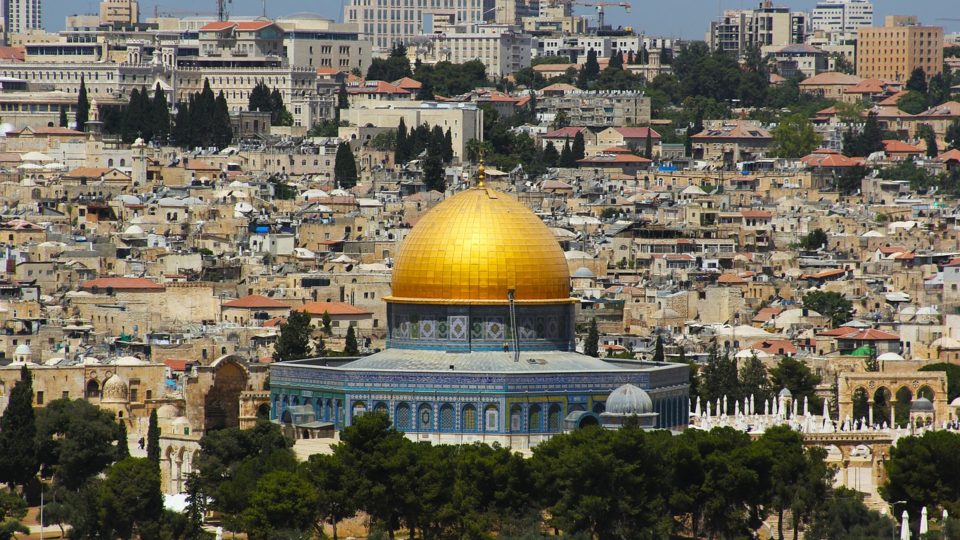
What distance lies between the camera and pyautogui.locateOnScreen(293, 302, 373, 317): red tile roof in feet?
294

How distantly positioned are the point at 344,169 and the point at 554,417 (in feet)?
230

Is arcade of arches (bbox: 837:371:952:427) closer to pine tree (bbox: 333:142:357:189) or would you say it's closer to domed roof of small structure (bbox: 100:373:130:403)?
domed roof of small structure (bbox: 100:373:130:403)

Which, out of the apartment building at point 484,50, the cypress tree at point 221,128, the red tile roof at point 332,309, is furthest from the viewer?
the apartment building at point 484,50

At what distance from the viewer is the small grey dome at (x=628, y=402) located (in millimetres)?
59062

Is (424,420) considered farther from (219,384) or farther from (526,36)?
(526,36)

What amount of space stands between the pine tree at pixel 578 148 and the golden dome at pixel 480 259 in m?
76.6

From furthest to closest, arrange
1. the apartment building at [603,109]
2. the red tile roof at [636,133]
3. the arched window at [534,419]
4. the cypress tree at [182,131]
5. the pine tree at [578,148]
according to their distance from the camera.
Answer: the apartment building at [603,109] < the red tile roof at [636,133] < the pine tree at [578,148] < the cypress tree at [182,131] < the arched window at [534,419]

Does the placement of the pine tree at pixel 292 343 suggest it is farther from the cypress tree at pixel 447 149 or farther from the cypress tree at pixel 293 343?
the cypress tree at pixel 447 149

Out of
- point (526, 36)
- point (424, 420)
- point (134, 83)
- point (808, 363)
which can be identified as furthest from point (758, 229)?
point (526, 36)

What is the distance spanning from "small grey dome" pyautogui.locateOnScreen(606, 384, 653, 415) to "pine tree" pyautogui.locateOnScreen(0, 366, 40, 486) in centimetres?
1034

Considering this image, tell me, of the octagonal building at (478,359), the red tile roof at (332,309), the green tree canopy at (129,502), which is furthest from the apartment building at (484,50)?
the green tree canopy at (129,502)

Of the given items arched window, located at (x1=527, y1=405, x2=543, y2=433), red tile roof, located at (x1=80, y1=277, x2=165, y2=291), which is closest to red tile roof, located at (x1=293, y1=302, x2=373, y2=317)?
red tile roof, located at (x1=80, y1=277, x2=165, y2=291)

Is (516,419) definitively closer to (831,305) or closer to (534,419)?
(534,419)

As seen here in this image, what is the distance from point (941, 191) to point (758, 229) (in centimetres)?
2395
